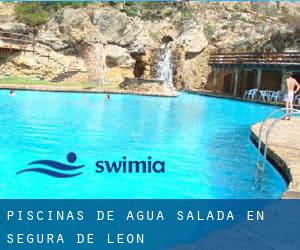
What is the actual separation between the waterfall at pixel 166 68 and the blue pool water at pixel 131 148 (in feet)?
25.6

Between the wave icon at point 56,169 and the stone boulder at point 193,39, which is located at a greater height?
the stone boulder at point 193,39

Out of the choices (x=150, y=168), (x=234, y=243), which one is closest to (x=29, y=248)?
(x=234, y=243)

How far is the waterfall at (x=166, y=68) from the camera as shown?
2538 cm

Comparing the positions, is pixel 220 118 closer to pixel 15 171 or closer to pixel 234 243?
pixel 15 171

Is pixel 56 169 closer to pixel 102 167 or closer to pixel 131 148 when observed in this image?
pixel 102 167

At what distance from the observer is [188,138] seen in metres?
10.7

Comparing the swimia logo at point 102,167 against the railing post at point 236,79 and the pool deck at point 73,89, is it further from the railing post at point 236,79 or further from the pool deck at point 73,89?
the railing post at point 236,79

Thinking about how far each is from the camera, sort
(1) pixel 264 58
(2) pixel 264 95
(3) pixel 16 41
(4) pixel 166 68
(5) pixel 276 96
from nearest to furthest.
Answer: (5) pixel 276 96, (2) pixel 264 95, (1) pixel 264 58, (4) pixel 166 68, (3) pixel 16 41

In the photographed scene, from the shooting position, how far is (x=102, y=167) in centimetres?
786

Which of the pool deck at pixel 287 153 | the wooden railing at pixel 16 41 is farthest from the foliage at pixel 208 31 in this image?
the pool deck at pixel 287 153

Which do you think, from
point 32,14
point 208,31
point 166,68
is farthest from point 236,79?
point 32,14

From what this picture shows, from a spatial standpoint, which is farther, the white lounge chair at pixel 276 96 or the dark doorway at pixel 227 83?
the dark doorway at pixel 227 83

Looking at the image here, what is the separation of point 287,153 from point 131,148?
3.24 metres

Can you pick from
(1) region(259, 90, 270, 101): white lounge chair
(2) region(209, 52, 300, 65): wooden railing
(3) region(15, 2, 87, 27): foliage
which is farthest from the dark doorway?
(3) region(15, 2, 87, 27): foliage
